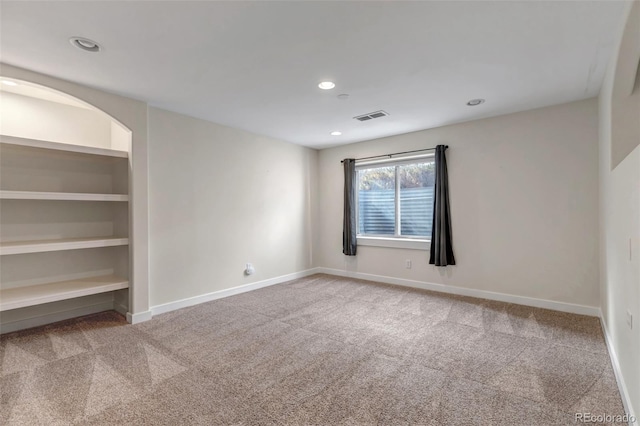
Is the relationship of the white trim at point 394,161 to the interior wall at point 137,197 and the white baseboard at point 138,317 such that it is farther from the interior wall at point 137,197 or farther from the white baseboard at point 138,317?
the white baseboard at point 138,317

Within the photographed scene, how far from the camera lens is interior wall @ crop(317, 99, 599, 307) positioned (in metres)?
3.44

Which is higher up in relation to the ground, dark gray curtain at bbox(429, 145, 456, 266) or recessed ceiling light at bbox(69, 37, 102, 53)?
recessed ceiling light at bbox(69, 37, 102, 53)

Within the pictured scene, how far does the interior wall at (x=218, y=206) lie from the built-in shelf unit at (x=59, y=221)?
411 mm

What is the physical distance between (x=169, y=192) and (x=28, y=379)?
7.09 ft

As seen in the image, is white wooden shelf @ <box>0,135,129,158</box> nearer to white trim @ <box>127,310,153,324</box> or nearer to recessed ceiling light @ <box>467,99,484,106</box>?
white trim @ <box>127,310,153,324</box>

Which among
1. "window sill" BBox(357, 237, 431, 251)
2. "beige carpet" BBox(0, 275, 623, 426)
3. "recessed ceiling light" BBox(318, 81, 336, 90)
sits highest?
"recessed ceiling light" BBox(318, 81, 336, 90)

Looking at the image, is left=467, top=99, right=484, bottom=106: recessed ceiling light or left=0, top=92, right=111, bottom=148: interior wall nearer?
left=0, top=92, right=111, bottom=148: interior wall

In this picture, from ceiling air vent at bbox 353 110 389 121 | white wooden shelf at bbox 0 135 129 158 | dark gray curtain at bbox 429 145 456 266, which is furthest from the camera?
dark gray curtain at bbox 429 145 456 266

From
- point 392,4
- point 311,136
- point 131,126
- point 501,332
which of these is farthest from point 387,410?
point 311,136

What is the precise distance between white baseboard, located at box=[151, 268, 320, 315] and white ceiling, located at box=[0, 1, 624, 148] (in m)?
2.41

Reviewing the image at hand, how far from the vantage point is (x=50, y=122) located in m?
3.48

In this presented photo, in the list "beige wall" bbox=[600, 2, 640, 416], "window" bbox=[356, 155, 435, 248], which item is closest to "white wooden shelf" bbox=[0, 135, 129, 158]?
"window" bbox=[356, 155, 435, 248]

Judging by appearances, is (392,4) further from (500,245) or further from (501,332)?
(500,245)

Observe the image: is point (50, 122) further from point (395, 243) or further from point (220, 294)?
point (395, 243)
